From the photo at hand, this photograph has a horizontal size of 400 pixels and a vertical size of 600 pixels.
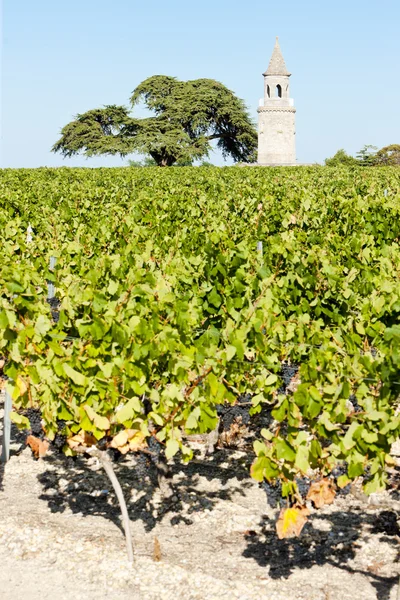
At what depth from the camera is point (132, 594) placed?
4.74 m

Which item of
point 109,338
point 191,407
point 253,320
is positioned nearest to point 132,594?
point 191,407

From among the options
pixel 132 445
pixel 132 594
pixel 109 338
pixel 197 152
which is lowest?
pixel 132 594

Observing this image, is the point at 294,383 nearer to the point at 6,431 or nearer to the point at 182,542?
the point at 6,431

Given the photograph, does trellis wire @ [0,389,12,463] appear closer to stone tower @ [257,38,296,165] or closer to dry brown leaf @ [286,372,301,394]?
dry brown leaf @ [286,372,301,394]

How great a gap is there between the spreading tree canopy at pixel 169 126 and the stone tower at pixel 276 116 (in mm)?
2438

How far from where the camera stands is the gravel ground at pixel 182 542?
4.78m

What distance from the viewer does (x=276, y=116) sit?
71.9 meters

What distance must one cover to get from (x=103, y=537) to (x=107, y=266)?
2.21m

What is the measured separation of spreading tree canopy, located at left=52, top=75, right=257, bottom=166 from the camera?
61375mm

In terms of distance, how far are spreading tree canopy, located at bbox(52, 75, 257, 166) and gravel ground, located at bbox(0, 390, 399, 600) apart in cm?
5594

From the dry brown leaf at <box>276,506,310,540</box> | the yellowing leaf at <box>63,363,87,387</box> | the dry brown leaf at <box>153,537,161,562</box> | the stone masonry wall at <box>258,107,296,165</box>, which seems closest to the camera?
the dry brown leaf at <box>276,506,310,540</box>

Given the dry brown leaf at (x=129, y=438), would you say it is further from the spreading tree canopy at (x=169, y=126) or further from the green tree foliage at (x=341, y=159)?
the green tree foliage at (x=341, y=159)

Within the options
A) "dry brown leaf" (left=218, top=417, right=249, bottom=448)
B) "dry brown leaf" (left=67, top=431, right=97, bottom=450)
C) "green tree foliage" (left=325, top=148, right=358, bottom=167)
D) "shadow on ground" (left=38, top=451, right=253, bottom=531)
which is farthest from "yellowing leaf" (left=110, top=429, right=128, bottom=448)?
"green tree foliage" (left=325, top=148, right=358, bottom=167)

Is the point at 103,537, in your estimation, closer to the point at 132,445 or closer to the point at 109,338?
the point at 132,445
